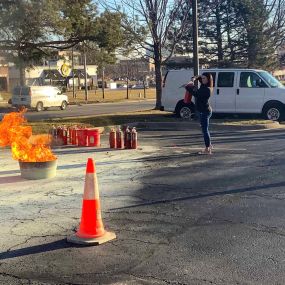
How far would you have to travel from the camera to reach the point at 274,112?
1906cm

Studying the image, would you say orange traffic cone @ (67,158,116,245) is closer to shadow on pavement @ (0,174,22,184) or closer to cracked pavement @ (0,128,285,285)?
cracked pavement @ (0,128,285,285)

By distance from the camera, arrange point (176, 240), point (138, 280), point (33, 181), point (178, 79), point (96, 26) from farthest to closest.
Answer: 1. point (178, 79)
2. point (96, 26)
3. point (33, 181)
4. point (176, 240)
5. point (138, 280)

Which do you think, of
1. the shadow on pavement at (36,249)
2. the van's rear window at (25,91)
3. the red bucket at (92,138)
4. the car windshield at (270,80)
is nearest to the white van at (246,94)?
the car windshield at (270,80)

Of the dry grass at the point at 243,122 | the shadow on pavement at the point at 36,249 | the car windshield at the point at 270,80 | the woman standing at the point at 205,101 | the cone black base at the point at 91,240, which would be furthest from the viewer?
the car windshield at the point at 270,80

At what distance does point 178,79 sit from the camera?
20.7 m

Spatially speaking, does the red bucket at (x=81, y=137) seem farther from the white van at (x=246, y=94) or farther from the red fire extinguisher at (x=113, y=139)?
the white van at (x=246, y=94)

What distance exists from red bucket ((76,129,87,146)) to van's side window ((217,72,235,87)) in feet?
26.3

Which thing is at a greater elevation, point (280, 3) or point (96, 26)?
point (280, 3)

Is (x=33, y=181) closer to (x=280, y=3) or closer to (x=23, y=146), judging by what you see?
(x=23, y=146)

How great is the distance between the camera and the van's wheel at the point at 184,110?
20125 millimetres

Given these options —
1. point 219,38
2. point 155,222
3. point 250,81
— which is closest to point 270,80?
point 250,81

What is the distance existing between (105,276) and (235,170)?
18.3 feet

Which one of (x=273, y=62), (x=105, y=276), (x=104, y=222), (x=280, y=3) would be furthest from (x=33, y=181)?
(x=273, y=62)

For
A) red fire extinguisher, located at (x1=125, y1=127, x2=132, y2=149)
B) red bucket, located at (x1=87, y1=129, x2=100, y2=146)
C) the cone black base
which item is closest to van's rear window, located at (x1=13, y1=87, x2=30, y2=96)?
red bucket, located at (x1=87, y1=129, x2=100, y2=146)
